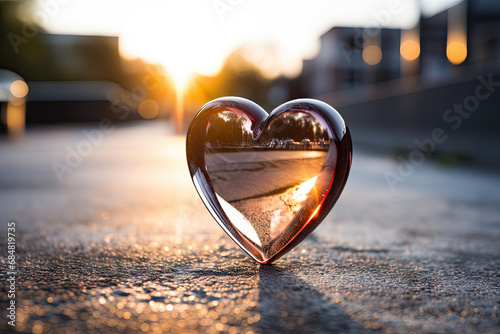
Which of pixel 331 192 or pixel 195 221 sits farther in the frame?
pixel 195 221

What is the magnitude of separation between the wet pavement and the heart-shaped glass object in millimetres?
206

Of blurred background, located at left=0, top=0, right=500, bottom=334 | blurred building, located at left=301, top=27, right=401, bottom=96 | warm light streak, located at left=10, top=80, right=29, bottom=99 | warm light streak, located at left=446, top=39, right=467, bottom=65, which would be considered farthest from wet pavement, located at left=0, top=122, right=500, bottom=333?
blurred building, located at left=301, top=27, right=401, bottom=96

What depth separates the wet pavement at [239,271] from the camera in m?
1.54

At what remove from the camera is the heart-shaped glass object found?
1872 millimetres

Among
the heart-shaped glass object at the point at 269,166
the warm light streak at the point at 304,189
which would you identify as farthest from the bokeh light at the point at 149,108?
the warm light streak at the point at 304,189

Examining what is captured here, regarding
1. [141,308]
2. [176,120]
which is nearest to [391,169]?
[141,308]

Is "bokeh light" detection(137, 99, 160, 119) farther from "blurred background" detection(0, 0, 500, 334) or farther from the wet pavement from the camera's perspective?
the wet pavement

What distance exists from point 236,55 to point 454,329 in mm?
54007

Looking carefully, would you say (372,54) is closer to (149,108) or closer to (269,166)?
(149,108)

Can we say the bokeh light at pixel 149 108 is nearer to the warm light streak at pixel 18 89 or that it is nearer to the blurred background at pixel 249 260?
the warm light streak at pixel 18 89

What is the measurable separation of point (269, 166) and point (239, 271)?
45 cm

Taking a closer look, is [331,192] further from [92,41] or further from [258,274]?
[92,41]

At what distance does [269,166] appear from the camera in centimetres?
196

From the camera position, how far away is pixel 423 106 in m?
13.2
